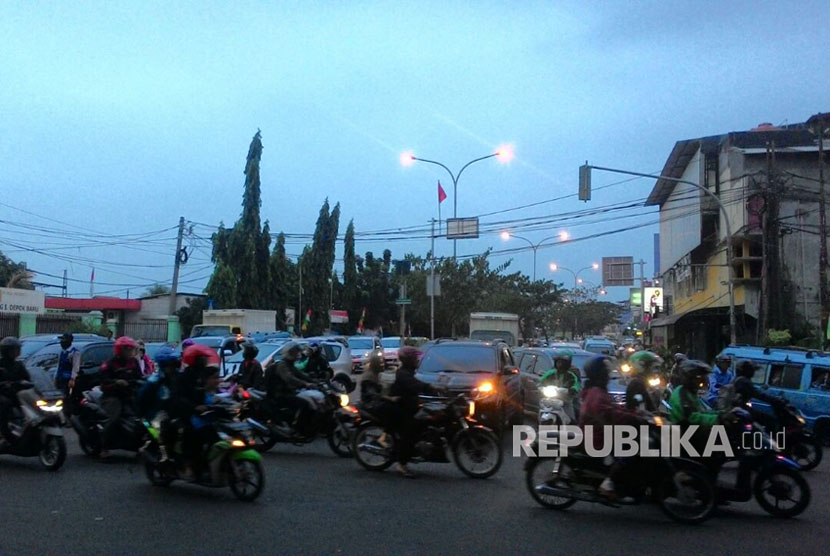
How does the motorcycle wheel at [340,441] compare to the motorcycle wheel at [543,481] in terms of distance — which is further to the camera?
the motorcycle wheel at [340,441]

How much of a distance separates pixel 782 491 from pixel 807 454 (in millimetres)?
3966

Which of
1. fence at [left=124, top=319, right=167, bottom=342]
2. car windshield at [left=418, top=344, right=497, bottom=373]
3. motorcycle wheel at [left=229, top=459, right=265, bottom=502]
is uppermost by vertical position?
fence at [left=124, top=319, right=167, bottom=342]

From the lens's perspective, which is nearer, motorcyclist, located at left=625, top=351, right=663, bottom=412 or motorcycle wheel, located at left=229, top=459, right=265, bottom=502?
motorcycle wheel, located at left=229, top=459, right=265, bottom=502

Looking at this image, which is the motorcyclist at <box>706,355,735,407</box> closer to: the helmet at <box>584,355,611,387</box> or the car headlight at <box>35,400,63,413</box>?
the helmet at <box>584,355,611,387</box>

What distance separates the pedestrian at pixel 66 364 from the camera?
14.0 m

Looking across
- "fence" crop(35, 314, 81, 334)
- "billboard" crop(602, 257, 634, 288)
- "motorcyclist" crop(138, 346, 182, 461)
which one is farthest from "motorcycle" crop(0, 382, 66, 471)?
"billboard" crop(602, 257, 634, 288)

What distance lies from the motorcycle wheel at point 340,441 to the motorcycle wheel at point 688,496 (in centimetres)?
505

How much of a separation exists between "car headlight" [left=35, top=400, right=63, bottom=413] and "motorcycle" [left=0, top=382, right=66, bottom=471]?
9.1 inches

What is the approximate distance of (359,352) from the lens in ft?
109

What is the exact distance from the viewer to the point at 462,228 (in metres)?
35.4

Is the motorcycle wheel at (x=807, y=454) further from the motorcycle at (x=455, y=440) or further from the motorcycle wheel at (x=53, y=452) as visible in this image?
the motorcycle wheel at (x=53, y=452)

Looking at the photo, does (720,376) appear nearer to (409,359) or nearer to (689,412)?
(689,412)

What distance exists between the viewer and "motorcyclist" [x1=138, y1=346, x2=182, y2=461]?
8570 millimetres

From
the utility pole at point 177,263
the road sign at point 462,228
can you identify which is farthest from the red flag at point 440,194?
the utility pole at point 177,263
